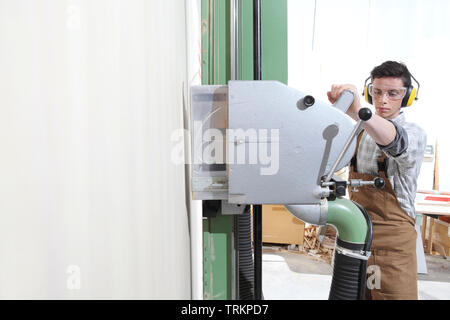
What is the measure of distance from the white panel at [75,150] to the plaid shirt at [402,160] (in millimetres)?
1129

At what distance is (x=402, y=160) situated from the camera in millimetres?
1241

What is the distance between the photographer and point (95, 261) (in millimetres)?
201

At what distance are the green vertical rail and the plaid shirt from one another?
2.23ft

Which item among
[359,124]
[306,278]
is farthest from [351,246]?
[306,278]

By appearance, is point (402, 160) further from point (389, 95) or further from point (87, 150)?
point (87, 150)

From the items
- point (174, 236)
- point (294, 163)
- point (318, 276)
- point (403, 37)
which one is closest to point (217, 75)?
point (294, 163)

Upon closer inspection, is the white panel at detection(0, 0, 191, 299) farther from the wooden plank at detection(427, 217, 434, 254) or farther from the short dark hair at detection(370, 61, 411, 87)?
the wooden plank at detection(427, 217, 434, 254)

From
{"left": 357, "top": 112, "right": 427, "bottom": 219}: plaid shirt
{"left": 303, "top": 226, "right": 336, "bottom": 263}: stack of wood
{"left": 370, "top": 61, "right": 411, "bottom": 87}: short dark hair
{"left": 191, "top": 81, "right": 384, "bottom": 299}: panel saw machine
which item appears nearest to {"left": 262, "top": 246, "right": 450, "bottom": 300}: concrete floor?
{"left": 303, "top": 226, "right": 336, "bottom": 263}: stack of wood

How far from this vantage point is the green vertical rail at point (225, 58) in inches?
30.7

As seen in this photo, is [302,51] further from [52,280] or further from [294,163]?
[52,280]

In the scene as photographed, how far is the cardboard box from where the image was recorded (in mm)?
2885

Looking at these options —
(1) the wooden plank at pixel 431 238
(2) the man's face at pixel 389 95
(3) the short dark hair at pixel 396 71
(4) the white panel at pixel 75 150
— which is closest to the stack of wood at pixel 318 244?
(1) the wooden plank at pixel 431 238

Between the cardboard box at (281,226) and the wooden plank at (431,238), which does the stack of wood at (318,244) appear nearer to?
the cardboard box at (281,226)

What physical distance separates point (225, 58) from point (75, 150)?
2.54ft
